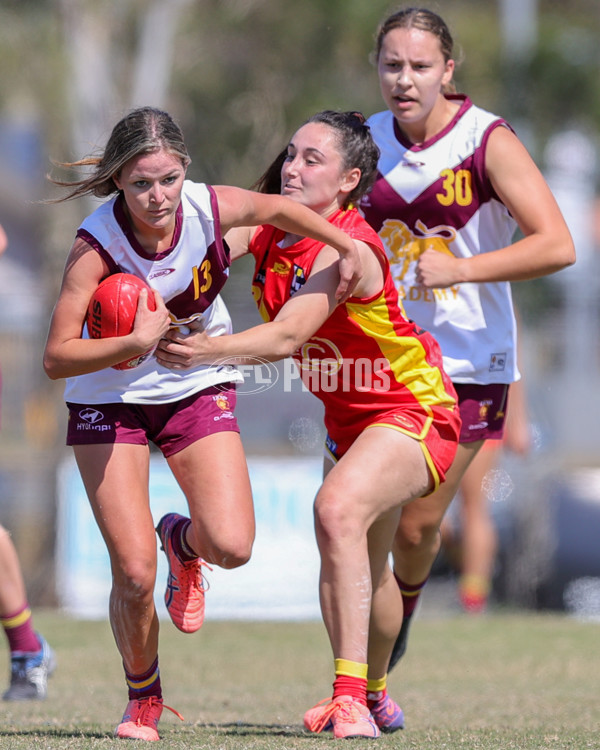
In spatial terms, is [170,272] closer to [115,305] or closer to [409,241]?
[115,305]

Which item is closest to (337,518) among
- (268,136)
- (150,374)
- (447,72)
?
(150,374)

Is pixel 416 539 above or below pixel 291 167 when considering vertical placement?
below

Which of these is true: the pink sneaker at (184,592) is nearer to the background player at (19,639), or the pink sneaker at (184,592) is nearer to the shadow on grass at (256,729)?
the shadow on grass at (256,729)

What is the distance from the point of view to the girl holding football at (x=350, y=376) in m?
3.95

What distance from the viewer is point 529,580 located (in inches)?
422

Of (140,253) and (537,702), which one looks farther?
(537,702)

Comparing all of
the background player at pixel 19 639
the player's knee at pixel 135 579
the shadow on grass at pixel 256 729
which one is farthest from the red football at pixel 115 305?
the background player at pixel 19 639

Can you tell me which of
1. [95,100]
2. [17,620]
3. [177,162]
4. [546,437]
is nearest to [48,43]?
[95,100]

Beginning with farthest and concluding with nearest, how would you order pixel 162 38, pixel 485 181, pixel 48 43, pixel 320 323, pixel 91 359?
pixel 162 38 → pixel 48 43 → pixel 485 181 → pixel 320 323 → pixel 91 359

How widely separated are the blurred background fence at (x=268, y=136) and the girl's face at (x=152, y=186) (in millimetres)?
6199

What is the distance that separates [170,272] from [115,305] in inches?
11.7

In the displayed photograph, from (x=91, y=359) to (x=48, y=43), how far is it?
33.9 feet

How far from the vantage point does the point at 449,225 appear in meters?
4.75

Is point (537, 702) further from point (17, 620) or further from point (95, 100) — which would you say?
point (95, 100)
